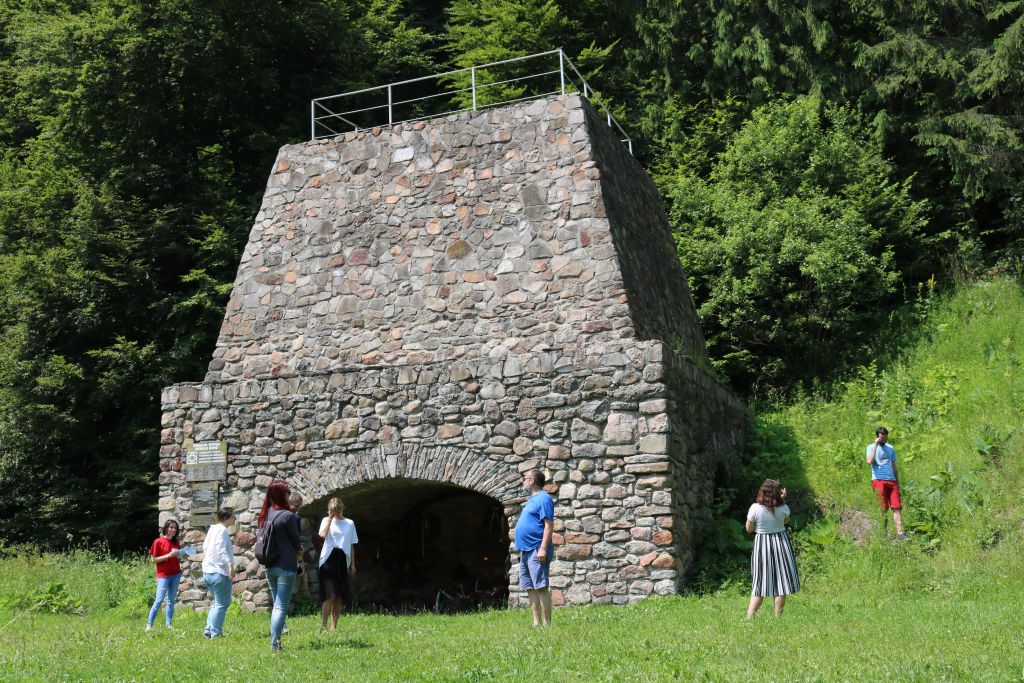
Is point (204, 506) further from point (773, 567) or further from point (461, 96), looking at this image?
point (461, 96)

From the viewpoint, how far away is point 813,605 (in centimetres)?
939

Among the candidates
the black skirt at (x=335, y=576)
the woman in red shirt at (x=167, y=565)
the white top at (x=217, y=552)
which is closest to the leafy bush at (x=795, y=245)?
the black skirt at (x=335, y=576)

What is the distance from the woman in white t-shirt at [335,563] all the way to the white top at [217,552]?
2.99ft

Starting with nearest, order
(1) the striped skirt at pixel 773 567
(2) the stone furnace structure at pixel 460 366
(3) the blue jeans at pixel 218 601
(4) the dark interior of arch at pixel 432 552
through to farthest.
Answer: (1) the striped skirt at pixel 773 567
(3) the blue jeans at pixel 218 601
(2) the stone furnace structure at pixel 460 366
(4) the dark interior of arch at pixel 432 552

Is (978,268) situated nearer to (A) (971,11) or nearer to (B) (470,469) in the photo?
(A) (971,11)

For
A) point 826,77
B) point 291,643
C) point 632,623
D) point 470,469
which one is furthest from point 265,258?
point 826,77

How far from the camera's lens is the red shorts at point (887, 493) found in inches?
452

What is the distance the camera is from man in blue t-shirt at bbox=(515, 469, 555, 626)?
8.59 meters

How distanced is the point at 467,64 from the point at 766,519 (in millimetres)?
16038

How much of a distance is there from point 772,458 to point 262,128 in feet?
45.7

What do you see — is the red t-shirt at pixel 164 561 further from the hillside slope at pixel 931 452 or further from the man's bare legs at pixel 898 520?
the man's bare legs at pixel 898 520

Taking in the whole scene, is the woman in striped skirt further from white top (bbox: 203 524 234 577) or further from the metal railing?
the metal railing

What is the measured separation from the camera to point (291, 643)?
823 cm

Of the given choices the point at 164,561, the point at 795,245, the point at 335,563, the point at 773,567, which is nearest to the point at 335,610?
the point at 335,563
